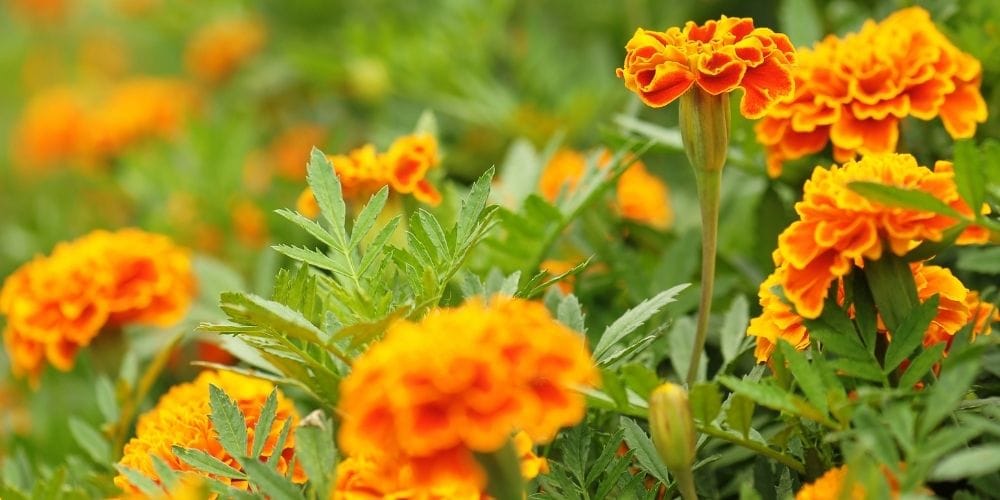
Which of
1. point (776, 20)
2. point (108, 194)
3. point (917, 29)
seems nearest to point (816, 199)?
point (917, 29)

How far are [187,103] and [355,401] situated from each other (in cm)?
130

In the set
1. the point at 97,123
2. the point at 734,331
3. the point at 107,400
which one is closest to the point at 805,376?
the point at 734,331

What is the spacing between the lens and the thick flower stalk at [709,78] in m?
0.57

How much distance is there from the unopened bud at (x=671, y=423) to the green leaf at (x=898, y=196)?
0.12 m

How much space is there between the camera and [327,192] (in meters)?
0.61

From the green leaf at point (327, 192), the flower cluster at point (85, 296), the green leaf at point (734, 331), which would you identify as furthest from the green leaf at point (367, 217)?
the flower cluster at point (85, 296)

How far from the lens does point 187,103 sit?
1641 millimetres

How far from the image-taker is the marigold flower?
58cm

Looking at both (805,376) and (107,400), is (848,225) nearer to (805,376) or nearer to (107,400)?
(805,376)

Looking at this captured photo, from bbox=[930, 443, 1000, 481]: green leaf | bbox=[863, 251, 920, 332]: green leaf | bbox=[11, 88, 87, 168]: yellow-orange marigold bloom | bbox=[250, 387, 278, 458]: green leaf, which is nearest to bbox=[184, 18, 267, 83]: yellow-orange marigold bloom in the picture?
bbox=[11, 88, 87, 168]: yellow-orange marigold bloom

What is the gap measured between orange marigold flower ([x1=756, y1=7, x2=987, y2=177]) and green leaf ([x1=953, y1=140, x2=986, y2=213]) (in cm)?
15

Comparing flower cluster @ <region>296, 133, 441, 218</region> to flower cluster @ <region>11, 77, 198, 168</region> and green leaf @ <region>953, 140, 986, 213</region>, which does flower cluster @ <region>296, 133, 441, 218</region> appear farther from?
flower cluster @ <region>11, 77, 198, 168</region>

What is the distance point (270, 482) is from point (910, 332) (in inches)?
12.5

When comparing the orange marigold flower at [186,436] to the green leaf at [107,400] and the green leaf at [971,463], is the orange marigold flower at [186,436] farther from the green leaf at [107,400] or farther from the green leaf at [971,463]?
the green leaf at [971,463]
